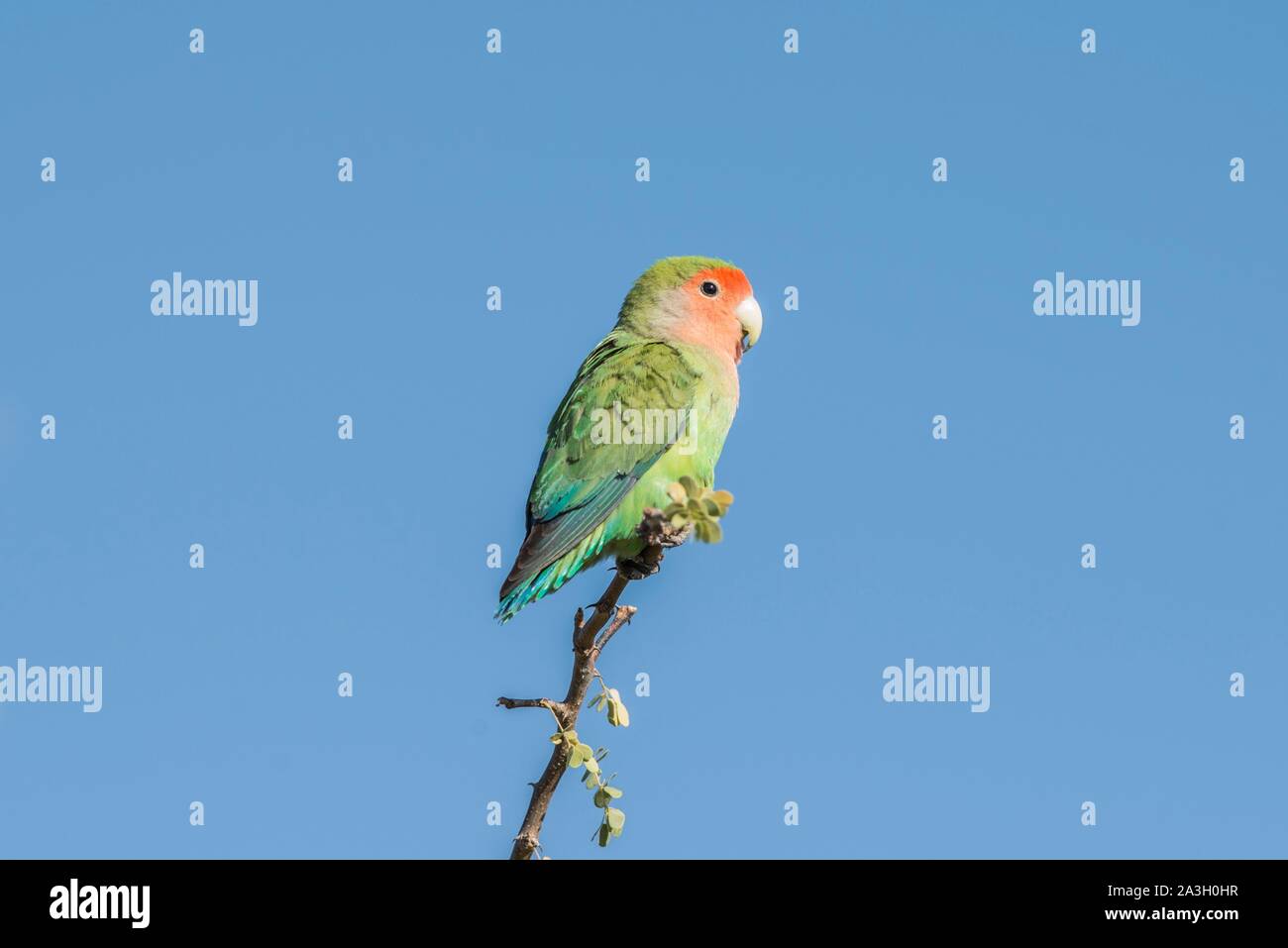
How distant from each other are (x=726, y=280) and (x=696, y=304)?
382 mm

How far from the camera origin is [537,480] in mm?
9281

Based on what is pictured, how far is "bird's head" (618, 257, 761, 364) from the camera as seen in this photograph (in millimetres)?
10656

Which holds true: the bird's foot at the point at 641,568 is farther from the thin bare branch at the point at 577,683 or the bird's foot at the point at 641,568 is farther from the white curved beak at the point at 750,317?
the white curved beak at the point at 750,317

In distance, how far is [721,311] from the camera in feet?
35.6

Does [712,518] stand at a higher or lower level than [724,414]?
lower

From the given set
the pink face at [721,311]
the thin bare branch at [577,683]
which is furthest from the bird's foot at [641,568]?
the pink face at [721,311]

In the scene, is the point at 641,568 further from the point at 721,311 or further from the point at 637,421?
the point at 721,311

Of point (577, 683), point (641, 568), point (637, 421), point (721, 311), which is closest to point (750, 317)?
point (721, 311)

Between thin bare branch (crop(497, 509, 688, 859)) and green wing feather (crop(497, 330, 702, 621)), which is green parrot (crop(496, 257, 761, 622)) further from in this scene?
thin bare branch (crop(497, 509, 688, 859))

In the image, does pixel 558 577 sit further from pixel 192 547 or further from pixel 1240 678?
pixel 1240 678

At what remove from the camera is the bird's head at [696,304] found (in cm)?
1066

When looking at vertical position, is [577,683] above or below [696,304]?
below
